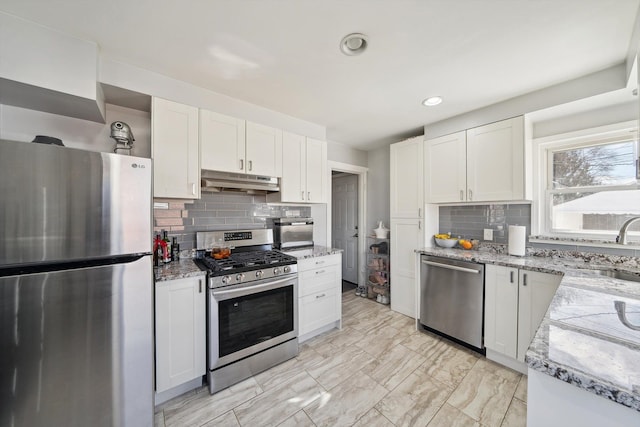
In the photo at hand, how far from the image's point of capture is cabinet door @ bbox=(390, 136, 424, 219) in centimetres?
303

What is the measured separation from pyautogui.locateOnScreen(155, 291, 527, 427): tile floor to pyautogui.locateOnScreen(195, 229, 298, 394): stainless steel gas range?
130mm

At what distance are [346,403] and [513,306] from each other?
1661 mm

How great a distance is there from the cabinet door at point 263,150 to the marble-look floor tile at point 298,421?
2029mm

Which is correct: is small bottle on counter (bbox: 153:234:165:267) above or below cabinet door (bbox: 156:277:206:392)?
above

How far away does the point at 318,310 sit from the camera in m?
2.58

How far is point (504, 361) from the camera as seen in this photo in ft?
7.09

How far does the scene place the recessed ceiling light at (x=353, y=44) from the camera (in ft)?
4.96

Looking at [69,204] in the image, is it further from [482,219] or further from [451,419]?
[482,219]

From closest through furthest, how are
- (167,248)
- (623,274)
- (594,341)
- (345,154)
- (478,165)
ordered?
(594,341)
(623,274)
(167,248)
(478,165)
(345,154)

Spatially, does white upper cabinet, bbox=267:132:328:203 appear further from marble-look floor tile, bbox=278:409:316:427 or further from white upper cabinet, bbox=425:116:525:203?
marble-look floor tile, bbox=278:409:316:427

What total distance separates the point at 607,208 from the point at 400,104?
82.5 inches

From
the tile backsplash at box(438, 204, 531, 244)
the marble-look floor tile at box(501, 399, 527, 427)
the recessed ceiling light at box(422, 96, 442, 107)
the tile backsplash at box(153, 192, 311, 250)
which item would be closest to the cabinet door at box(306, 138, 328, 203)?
the tile backsplash at box(153, 192, 311, 250)

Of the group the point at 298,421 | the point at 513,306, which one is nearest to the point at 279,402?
the point at 298,421

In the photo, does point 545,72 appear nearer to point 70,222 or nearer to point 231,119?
point 231,119
